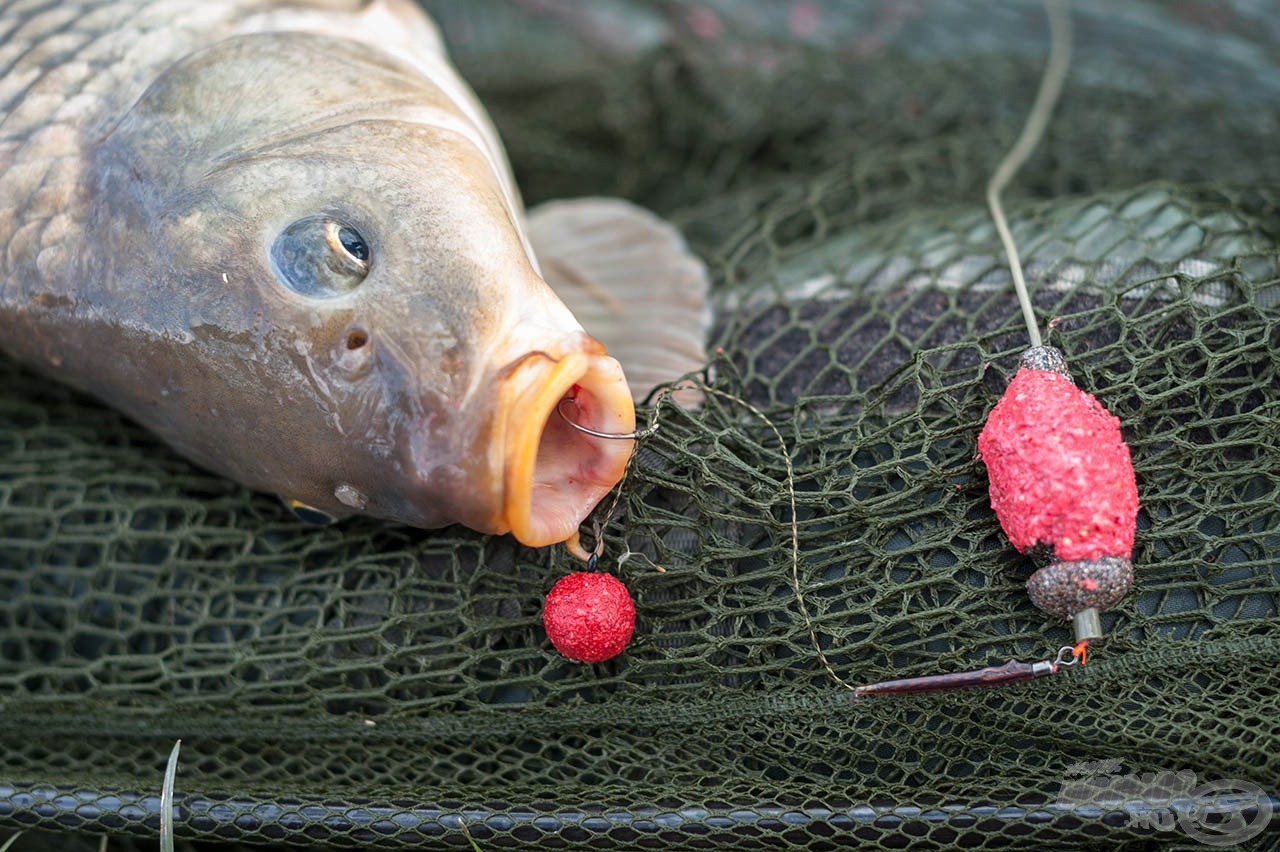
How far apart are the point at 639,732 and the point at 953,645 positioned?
1.68 feet

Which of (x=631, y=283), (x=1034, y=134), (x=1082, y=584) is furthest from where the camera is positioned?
(x=1034, y=134)

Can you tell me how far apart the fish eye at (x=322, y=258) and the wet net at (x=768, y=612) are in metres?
0.47

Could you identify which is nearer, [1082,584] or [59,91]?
[1082,584]

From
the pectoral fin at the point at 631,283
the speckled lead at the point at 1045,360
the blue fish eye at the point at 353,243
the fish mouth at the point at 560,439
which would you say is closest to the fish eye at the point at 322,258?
the blue fish eye at the point at 353,243

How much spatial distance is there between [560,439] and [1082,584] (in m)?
0.73

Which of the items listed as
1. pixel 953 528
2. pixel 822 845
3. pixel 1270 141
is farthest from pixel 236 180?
pixel 1270 141

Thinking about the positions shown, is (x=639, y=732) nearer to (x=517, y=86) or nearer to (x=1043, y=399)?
(x=1043, y=399)

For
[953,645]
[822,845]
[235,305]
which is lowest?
[822,845]

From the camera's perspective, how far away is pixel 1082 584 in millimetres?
1352

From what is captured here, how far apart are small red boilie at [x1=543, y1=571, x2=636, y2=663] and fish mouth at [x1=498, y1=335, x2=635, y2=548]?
0.11 meters

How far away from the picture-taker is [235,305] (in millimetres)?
1479

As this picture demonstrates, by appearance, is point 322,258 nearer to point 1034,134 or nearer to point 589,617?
point 589,617

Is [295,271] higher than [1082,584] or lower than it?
higher

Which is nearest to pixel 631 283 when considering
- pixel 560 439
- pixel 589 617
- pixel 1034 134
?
pixel 560 439
